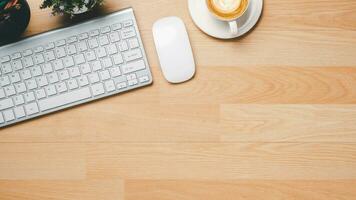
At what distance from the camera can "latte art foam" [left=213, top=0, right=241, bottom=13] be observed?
36.1 inches

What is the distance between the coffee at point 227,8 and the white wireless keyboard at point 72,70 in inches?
5.5

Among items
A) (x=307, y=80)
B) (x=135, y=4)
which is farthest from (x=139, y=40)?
(x=307, y=80)

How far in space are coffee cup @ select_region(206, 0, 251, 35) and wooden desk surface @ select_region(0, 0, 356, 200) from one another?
4 cm

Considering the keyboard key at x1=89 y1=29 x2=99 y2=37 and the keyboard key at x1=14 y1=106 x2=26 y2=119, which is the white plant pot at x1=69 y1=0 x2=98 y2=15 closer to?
the keyboard key at x1=89 y1=29 x2=99 y2=37

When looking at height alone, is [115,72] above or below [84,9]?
below

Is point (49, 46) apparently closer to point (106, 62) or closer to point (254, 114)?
point (106, 62)

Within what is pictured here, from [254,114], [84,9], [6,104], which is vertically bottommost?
[254,114]

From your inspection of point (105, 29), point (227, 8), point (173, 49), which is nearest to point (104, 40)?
point (105, 29)

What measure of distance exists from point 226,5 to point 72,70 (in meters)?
0.29

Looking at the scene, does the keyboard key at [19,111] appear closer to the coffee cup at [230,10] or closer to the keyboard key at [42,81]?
the keyboard key at [42,81]

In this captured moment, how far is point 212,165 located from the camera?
93 cm

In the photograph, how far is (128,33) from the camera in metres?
0.91

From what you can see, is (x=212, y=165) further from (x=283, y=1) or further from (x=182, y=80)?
(x=283, y=1)

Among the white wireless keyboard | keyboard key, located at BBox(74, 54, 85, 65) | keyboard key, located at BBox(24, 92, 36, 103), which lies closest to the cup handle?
the white wireless keyboard
